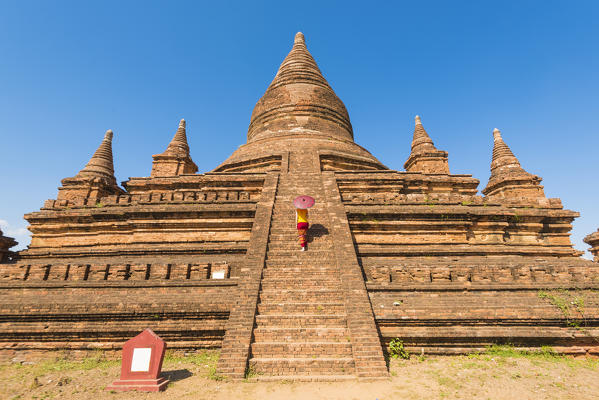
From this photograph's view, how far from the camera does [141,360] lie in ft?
18.4

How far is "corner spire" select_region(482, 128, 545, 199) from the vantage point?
2000 cm

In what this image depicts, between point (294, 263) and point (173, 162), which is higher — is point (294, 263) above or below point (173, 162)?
below

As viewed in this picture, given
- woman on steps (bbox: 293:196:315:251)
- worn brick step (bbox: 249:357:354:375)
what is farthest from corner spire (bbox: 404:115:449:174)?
worn brick step (bbox: 249:357:354:375)

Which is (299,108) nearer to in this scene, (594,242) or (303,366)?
(303,366)

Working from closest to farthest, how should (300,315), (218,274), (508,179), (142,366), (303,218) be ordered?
(142,366)
(300,315)
(218,274)
(303,218)
(508,179)

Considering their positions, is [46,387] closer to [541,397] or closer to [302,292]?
[302,292]

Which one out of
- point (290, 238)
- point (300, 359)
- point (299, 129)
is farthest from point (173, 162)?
point (300, 359)

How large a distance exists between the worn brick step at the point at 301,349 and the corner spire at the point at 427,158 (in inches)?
643

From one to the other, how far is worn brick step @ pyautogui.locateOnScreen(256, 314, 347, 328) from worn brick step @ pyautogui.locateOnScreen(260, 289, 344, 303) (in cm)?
50

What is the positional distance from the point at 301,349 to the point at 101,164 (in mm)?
19630

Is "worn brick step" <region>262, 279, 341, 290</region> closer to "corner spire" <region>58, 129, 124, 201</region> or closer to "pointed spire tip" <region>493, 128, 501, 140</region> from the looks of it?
"corner spire" <region>58, 129, 124, 201</region>

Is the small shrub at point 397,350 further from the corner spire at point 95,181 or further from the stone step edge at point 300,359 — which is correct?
the corner spire at point 95,181

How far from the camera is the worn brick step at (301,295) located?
7512mm

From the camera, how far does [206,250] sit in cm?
1086
